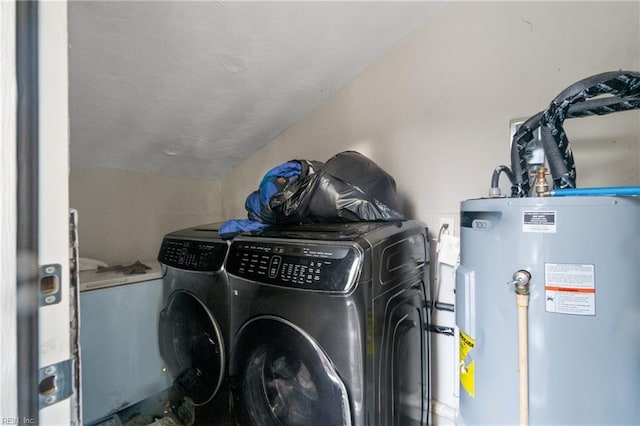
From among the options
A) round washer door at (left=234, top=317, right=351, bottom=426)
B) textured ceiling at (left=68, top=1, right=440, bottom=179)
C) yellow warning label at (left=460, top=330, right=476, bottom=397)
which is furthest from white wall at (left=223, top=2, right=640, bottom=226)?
round washer door at (left=234, top=317, right=351, bottom=426)

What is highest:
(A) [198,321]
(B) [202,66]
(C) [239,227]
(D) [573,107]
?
(B) [202,66]

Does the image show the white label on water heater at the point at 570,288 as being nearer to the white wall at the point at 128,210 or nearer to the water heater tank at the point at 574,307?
the water heater tank at the point at 574,307

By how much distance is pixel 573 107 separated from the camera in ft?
2.65

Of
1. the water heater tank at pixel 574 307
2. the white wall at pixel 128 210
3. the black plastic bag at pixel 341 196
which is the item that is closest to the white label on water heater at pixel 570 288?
the water heater tank at pixel 574 307

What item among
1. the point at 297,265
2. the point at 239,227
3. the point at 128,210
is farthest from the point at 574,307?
the point at 128,210

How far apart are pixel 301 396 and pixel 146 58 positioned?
1.45 meters

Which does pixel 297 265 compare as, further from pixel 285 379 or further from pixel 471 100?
pixel 471 100

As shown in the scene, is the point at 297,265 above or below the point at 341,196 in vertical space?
below

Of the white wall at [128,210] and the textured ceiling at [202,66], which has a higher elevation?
the textured ceiling at [202,66]

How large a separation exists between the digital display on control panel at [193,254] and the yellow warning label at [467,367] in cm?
92

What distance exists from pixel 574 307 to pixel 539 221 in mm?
207

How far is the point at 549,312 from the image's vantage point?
69 centimetres

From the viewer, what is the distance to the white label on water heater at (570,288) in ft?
2.18

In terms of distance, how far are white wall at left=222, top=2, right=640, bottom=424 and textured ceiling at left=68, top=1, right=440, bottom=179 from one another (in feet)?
0.61
